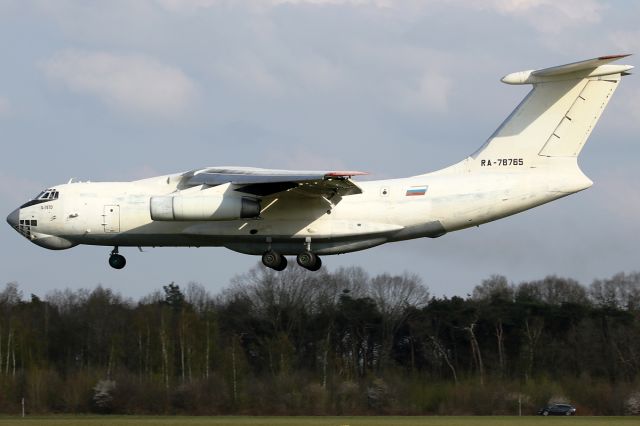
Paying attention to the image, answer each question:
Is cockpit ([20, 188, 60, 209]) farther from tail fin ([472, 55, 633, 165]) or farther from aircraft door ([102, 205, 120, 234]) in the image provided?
tail fin ([472, 55, 633, 165])

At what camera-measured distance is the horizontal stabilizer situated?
18062 mm

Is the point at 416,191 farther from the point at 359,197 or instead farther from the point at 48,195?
the point at 48,195

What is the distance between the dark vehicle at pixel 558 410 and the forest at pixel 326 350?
32 centimetres

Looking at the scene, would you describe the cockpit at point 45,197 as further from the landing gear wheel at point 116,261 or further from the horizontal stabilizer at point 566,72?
the horizontal stabilizer at point 566,72

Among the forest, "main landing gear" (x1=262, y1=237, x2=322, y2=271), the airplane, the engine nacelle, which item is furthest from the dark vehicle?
the engine nacelle

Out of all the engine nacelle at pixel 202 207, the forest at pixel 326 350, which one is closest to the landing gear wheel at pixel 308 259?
the engine nacelle at pixel 202 207

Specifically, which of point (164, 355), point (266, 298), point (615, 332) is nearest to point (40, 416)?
point (164, 355)

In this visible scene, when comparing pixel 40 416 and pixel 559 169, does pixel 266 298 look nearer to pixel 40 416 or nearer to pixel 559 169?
pixel 40 416

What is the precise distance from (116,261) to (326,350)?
11026mm

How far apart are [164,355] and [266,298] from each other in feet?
9.94

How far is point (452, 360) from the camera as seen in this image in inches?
1225

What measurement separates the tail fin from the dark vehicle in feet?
29.8

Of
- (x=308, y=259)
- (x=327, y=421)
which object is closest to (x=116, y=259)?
(x=308, y=259)

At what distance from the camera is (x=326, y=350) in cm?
2986
